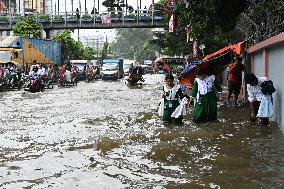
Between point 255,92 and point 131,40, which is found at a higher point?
point 131,40

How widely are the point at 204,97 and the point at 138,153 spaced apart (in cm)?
392

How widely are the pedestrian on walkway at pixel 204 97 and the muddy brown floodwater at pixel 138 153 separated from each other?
1.03 feet

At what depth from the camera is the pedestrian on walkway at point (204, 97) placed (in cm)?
1182

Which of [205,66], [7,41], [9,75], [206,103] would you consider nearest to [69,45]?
[7,41]

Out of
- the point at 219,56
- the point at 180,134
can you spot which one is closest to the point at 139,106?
the point at 219,56

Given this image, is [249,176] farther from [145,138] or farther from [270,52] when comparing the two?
[270,52]

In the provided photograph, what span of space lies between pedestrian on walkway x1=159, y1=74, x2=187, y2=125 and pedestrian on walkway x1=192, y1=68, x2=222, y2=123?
20.1 inches

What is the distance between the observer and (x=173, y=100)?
1165 cm

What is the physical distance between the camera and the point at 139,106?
1741 centimetres

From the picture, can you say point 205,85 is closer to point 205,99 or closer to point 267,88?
point 205,99

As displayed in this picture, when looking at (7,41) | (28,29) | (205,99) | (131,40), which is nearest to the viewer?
(205,99)

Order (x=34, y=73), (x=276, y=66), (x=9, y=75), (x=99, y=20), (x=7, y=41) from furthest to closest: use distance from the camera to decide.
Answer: (x=99, y=20), (x=7, y=41), (x=9, y=75), (x=34, y=73), (x=276, y=66)

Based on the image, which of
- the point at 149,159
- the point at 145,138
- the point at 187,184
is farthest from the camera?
the point at 145,138

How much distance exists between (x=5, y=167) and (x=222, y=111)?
340 inches
